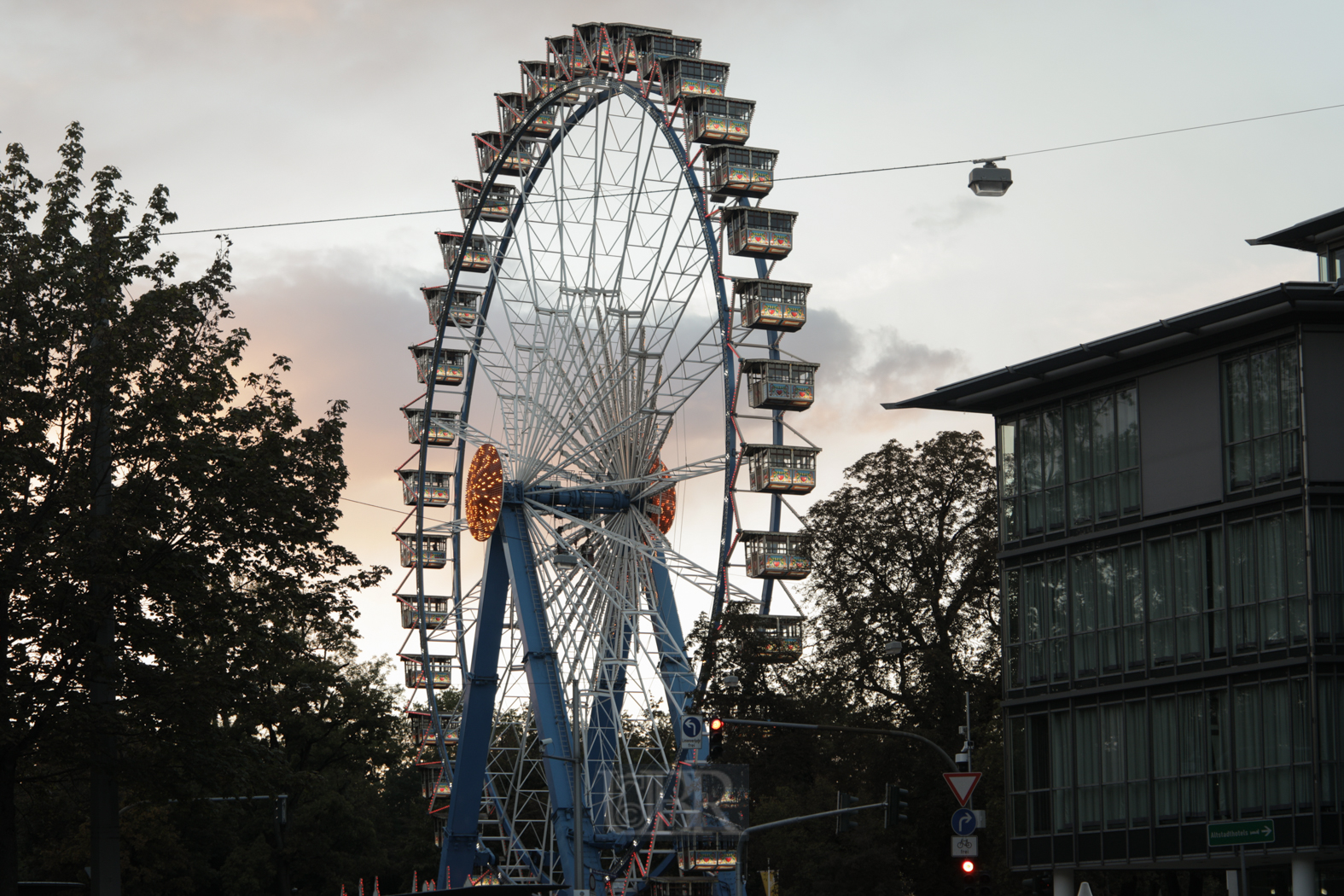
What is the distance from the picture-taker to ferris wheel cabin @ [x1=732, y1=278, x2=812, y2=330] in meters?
44.4

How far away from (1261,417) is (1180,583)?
11.0ft

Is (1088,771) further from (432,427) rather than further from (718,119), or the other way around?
(432,427)

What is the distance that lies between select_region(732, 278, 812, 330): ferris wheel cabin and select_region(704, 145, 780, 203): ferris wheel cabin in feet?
7.70

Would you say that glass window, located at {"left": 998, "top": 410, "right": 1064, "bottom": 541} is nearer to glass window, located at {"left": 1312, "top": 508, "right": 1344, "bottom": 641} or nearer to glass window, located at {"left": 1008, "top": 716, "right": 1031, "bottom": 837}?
glass window, located at {"left": 1008, "top": 716, "right": 1031, "bottom": 837}

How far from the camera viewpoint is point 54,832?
6788cm

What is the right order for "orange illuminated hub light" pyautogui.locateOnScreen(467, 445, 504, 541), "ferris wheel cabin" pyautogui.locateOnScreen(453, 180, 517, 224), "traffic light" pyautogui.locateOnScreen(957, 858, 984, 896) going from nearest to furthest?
"traffic light" pyautogui.locateOnScreen(957, 858, 984, 896) → "orange illuminated hub light" pyautogui.locateOnScreen(467, 445, 504, 541) → "ferris wheel cabin" pyautogui.locateOnScreen(453, 180, 517, 224)

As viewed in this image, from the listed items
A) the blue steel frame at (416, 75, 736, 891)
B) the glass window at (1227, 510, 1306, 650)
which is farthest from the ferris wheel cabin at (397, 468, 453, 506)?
the glass window at (1227, 510, 1306, 650)

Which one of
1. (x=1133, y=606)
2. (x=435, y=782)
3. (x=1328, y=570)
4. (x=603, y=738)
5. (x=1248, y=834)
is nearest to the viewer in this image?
(x=1248, y=834)

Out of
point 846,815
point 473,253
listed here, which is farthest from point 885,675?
point 473,253

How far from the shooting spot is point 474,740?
52.2 m

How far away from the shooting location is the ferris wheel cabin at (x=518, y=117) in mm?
51375

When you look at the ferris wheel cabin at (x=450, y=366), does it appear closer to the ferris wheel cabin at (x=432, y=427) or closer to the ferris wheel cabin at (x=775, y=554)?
the ferris wheel cabin at (x=432, y=427)

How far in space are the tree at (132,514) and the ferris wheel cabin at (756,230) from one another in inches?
597

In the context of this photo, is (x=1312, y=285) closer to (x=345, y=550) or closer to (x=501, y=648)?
(x=345, y=550)
